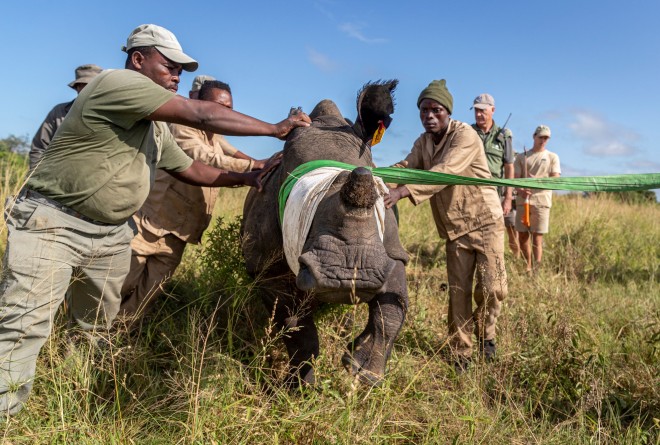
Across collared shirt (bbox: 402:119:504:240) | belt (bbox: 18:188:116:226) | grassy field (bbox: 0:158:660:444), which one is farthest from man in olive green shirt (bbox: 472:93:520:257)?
belt (bbox: 18:188:116:226)

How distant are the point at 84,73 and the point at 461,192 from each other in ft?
11.8

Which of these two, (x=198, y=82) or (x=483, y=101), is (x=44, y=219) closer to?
(x=198, y=82)

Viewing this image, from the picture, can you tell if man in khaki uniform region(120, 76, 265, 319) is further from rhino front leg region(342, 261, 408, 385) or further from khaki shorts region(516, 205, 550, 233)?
khaki shorts region(516, 205, 550, 233)

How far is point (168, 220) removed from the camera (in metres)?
4.80

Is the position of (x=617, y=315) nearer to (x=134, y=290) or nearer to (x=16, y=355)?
(x=134, y=290)

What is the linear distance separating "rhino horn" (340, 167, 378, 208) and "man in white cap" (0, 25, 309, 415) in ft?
3.15

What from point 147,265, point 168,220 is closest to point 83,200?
point 168,220

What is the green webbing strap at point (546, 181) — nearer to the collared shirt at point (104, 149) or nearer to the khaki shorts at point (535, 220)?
the collared shirt at point (104, 149)

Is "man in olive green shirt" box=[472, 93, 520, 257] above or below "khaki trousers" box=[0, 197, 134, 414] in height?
above

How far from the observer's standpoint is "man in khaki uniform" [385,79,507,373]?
189 inches

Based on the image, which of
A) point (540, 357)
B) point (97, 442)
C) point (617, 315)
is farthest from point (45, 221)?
point (617, 315)

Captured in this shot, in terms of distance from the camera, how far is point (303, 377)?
3.88 metres

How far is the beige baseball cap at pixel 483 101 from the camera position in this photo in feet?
23.7

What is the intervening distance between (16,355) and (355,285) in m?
1.85
